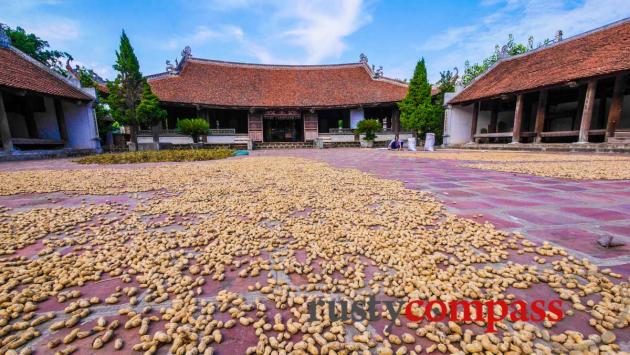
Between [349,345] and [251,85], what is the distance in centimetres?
2024

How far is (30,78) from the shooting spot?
10219 mm

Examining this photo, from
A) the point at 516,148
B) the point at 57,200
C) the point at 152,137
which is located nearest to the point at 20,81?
the point at 152,137

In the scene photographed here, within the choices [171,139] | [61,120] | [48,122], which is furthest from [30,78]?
[171,139]

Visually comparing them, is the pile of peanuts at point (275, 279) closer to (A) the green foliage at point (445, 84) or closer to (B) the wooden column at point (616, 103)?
(B) the wooden column at point (616, 103)

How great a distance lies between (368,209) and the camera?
238 cm

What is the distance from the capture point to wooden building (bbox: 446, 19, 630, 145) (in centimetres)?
912

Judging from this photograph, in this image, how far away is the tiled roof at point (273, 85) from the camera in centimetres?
1669

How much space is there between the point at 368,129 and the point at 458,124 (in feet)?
17.2

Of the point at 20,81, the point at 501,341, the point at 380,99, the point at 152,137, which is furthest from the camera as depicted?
the point at 380,99

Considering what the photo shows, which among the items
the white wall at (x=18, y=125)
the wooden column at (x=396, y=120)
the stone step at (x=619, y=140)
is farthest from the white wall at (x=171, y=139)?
the stone step at (x=619, y=140)

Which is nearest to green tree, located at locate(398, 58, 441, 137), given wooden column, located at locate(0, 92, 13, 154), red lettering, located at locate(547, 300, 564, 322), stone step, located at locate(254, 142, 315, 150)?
stone step, located at locate(254, 142, 315, 150)

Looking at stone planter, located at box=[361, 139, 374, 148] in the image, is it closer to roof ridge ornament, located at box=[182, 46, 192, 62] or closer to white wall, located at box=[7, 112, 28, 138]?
roof ridge ornament, located at box=[182, 46, 192, 62]

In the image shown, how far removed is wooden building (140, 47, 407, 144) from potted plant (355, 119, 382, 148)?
5.75 ft

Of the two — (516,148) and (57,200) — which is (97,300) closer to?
(57,200)
